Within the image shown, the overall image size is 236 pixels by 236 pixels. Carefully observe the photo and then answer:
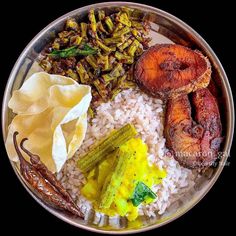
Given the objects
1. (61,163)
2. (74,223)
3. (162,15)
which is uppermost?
A: (162,15)

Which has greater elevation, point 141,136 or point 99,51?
point 99,51

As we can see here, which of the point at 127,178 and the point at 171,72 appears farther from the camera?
the point at 171,72

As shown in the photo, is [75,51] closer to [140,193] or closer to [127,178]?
[127,178]

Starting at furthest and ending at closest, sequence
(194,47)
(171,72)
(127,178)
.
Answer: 1. (194,47)
2. (171,72)
3. (127,178)

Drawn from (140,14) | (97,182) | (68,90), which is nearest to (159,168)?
(97,182)

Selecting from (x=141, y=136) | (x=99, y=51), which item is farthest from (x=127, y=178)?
(x=99, y=51)

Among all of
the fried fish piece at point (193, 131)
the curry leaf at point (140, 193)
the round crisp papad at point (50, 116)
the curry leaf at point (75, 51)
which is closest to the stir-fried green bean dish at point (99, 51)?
the curry leaf at point (75, 51)

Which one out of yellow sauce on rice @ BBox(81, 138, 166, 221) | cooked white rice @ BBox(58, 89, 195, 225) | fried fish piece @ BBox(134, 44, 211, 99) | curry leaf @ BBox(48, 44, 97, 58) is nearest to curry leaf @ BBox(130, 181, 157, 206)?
yellow sauce on rice @ BBox(81, 138, 166, 221)

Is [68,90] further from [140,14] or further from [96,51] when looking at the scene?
[140,14]
